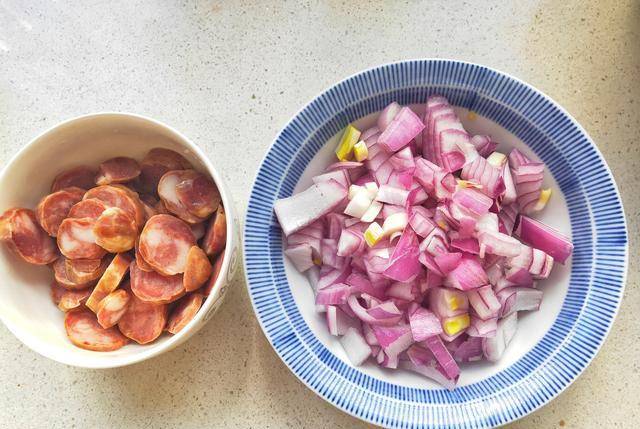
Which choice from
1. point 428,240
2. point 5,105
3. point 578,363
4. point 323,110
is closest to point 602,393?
point 578,363

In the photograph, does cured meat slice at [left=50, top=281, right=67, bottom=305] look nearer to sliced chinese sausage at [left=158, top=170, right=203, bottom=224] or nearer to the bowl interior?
sliced chinese sausage at [left=158, top=170, right=203, bottom=224]

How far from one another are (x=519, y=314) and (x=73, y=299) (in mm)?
710

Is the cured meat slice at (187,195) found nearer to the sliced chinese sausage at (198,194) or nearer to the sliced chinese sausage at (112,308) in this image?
the sliced chinese sausage at (198,194)

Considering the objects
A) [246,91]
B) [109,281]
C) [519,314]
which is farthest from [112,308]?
[519,314]

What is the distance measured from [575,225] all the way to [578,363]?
0.21 metres

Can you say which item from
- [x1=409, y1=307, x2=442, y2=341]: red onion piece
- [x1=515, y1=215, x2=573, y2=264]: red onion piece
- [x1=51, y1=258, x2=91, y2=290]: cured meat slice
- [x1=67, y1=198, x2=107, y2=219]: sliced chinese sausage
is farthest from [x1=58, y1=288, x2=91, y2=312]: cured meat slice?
[x1=515, y1=215, x2=573, y2=264]: red onion piece

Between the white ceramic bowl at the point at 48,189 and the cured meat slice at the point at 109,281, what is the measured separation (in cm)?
8

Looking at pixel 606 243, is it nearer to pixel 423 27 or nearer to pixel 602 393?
pixel 602 393

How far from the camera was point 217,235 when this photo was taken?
2.95 ft

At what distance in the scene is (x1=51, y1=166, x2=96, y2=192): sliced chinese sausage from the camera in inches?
37.5

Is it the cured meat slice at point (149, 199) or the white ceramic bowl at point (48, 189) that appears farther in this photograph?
the cured meat slice at point (149, 199)

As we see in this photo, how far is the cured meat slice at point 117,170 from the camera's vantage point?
944 millimetres

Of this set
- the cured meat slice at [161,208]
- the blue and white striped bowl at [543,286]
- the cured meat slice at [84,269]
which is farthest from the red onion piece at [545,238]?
the cured meat slice at [84,269]

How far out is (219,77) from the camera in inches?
42.9
